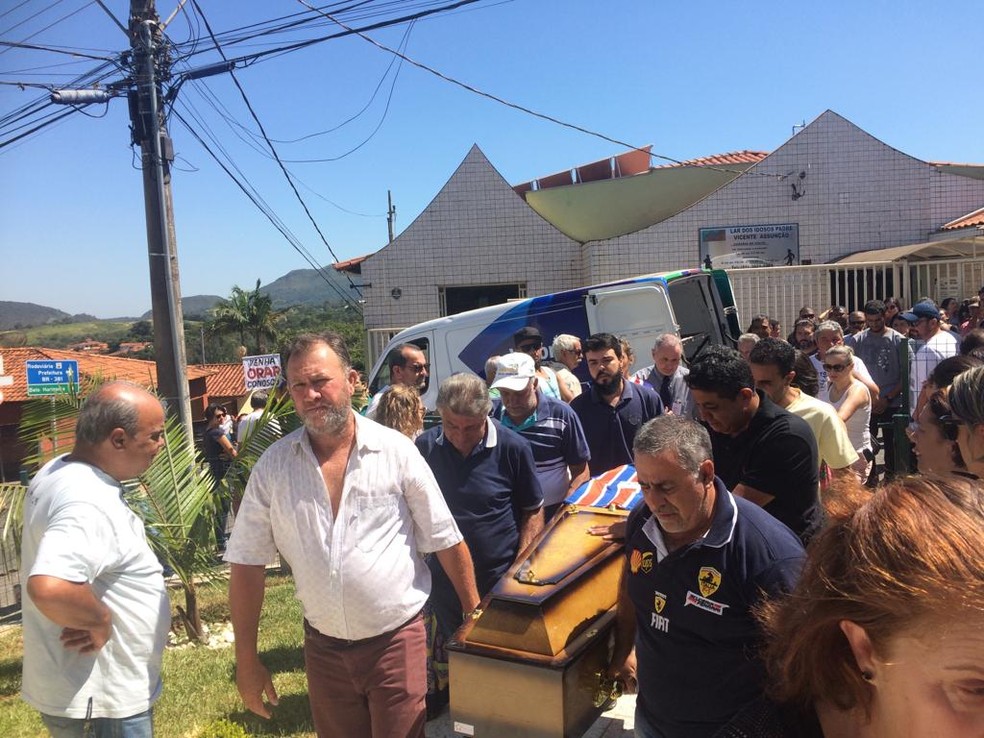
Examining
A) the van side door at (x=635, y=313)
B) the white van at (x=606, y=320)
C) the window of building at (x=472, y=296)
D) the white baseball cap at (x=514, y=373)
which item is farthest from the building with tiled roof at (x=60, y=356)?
the white baseball cap at (x=514, y=373)

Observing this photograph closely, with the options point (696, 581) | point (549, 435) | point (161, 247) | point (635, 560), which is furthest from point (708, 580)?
point (161, 247)

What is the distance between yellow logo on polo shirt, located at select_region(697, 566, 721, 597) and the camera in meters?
2.14

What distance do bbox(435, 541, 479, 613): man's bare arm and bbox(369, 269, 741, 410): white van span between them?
6.60 metres

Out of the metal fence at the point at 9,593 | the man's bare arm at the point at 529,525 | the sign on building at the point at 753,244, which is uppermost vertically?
the sign on building at the point at 753,244

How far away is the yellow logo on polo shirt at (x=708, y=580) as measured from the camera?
2143mm

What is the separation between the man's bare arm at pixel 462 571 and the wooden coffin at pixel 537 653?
10 centimetres

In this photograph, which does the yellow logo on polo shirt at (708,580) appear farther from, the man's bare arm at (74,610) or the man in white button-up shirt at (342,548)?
the man's bare arm at (74,610)

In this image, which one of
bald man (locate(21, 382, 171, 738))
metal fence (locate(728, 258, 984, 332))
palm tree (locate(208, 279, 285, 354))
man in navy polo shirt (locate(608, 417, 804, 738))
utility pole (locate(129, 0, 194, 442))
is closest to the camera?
man in navy polo shirt (locate(608, 417, 804, 738))

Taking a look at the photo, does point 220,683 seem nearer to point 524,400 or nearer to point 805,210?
point 524,400

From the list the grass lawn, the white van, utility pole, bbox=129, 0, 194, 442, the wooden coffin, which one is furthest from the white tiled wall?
the wooden coffin

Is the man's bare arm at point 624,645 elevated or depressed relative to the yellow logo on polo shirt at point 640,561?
depressed

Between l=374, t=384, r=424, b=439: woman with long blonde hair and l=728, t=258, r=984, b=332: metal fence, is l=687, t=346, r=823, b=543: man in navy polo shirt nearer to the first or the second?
l=374, t=384, r=424, b=439: woman with long blonde hair

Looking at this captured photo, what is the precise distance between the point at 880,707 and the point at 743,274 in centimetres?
1358

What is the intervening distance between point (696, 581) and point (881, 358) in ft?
21.1
